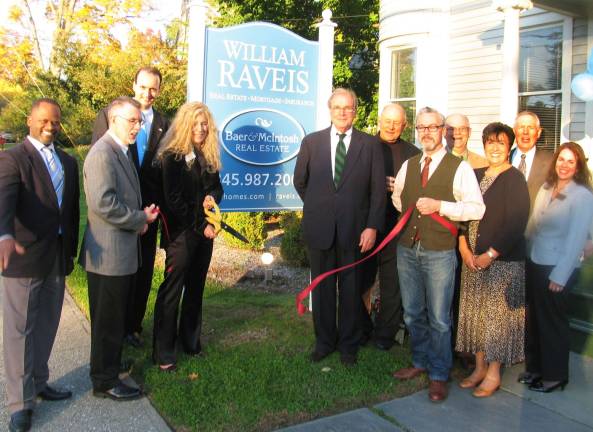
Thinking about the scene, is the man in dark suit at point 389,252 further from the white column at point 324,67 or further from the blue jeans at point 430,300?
the white column at point 324,67

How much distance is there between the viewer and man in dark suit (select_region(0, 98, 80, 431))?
10.0 feet

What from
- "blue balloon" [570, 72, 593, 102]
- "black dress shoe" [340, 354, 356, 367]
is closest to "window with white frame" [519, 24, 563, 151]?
"blue balloon" [570, 72, 593, 102]

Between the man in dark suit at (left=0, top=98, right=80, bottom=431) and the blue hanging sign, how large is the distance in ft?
6.18

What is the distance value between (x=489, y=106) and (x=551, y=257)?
5349 mm

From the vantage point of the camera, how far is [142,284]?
4496mm

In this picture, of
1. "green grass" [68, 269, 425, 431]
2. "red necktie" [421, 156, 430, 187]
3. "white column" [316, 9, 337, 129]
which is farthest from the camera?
"white column" [316, 9, 337, 129]

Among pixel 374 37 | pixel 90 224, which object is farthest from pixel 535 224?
pixel 374 37

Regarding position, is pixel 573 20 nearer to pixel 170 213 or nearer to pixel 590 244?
pixel 590 244

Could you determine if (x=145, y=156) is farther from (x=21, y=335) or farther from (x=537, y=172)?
(x=537, y=172)

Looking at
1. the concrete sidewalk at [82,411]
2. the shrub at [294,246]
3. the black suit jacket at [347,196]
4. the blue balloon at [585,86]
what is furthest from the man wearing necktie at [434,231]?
the shrub at [294,246]

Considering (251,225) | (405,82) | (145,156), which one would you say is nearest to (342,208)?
(145,156)

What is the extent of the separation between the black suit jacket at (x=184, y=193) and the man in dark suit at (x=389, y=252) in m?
1.44

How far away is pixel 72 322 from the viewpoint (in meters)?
5.18

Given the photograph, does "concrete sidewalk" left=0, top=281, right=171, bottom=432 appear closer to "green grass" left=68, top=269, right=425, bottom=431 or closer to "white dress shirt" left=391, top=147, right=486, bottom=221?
"green grass" left=68, top=269, right=425, bottom=431
